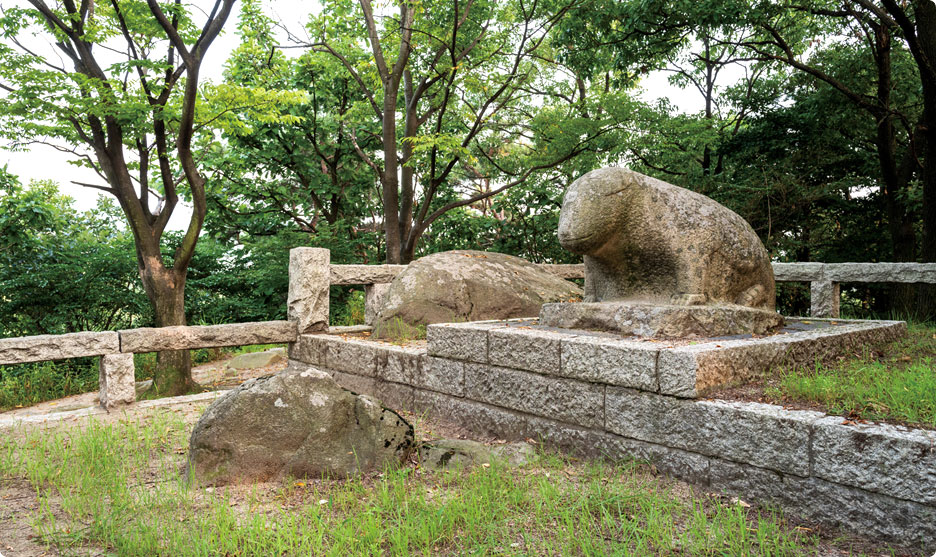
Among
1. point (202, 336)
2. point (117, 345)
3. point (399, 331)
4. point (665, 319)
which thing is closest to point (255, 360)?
point (202, 336)

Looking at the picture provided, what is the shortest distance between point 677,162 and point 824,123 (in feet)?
8.45

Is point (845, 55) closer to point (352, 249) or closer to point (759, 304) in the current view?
point (759, 304)

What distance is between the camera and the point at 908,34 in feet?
25.7

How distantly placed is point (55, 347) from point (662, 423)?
4894mm

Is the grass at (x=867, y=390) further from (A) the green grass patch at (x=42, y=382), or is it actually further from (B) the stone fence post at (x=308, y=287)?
(A) the green grass patch at (x=42, y=382)

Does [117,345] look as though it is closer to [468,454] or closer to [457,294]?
[457,294]

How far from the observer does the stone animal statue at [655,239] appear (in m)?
4.29

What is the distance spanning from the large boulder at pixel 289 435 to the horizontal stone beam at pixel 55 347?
215 cm

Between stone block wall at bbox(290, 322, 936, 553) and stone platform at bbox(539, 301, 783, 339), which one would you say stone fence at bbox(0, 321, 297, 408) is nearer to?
stone block wall at bbox(290, 322, 936, 553)

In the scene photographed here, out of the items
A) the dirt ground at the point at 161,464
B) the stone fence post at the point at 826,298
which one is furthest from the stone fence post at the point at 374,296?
the stone fence post at the point at 826,298

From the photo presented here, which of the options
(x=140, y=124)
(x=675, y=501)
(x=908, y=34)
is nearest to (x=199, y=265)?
(x=140, y=124)

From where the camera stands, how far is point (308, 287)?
259 inches

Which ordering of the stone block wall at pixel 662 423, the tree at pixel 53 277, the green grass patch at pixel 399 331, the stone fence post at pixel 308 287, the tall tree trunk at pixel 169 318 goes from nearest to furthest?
the stone block wall at pixel 662 423
the green grass patch at pixel 399 331
the stone fence post at pixel 308 287
the tall tree trunk at pixel 169 318
the tree at pixel 53 277

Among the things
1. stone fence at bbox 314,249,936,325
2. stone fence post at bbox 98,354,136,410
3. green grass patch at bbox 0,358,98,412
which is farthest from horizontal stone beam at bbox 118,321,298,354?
green grass patch at bbox 0,358,98,412
